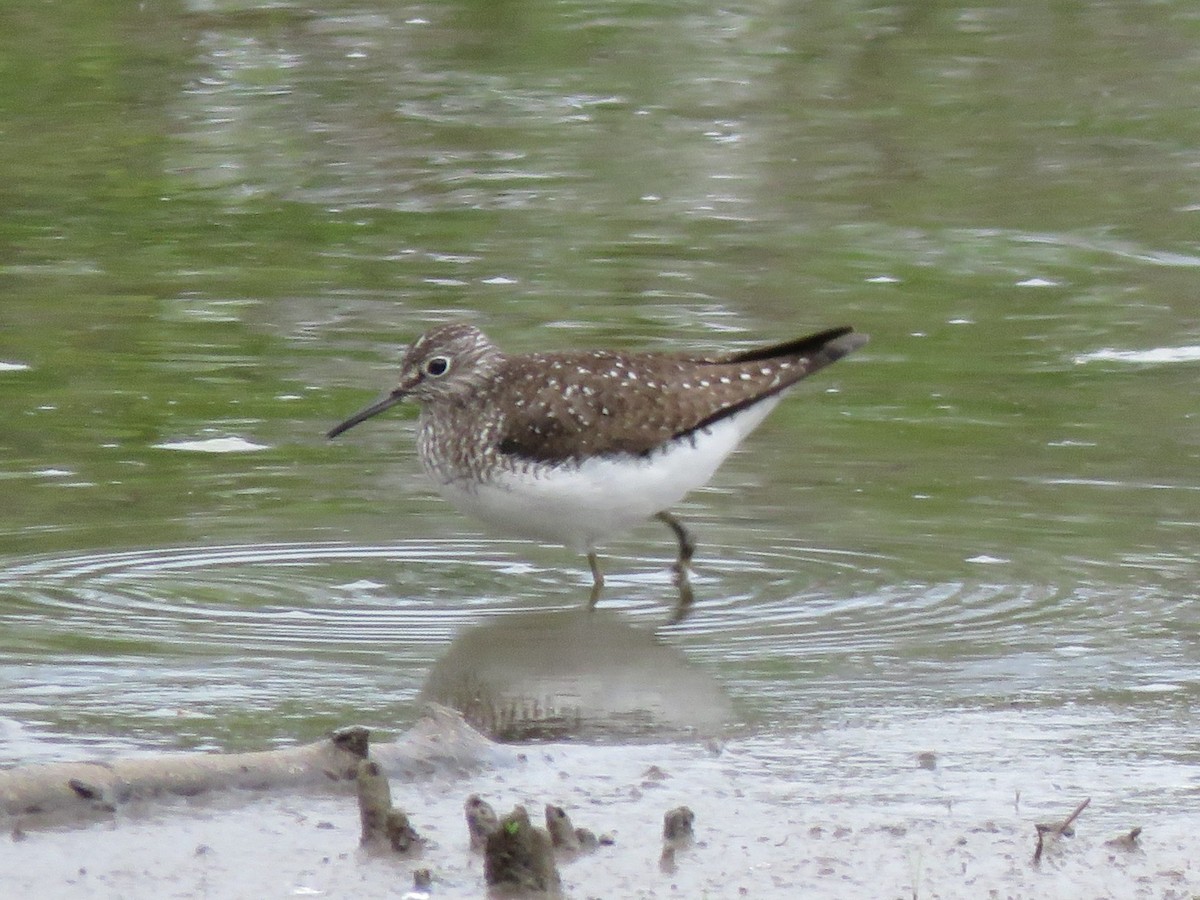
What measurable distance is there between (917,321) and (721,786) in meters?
5.94

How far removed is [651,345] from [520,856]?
6318mm

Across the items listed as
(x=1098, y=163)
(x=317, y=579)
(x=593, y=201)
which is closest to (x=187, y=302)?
(x=593, y=201)

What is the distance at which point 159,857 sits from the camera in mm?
5227

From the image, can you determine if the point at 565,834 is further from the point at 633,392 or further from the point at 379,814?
the point at 633,392

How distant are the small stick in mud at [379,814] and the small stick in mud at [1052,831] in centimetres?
138

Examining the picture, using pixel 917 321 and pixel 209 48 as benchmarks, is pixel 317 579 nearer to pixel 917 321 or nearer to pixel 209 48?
pixel 917 321

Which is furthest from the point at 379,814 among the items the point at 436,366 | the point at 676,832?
the point at 436,366

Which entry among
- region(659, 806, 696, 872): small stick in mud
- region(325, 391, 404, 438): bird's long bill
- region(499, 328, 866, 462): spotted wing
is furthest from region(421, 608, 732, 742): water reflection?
region(325, 391, 404, 438): bird's long bill

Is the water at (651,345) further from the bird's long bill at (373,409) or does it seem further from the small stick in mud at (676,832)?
the small stick in mud at (676,832)

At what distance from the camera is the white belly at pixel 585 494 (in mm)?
8195

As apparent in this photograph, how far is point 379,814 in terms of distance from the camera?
204 inches

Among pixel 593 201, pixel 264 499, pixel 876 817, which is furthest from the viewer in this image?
pixel 593 201

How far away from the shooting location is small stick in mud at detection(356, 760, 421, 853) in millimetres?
5156

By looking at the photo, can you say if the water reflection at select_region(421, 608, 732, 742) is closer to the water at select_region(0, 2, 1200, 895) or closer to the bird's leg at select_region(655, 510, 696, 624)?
the water at select_region(0, 2, 1200, 895)
